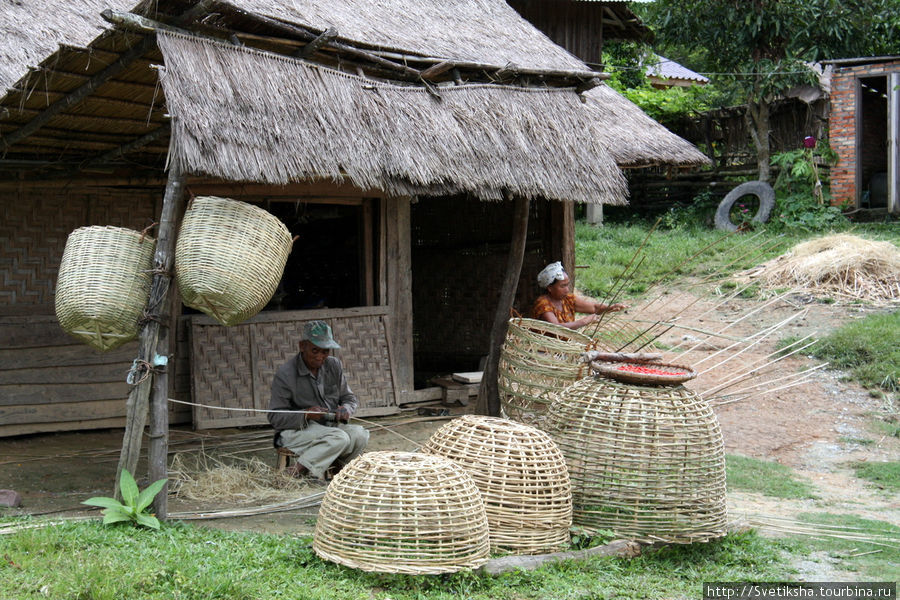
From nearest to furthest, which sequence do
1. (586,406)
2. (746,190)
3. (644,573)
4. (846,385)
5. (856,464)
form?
1. (644,573)
2. (586,406)
3. (856,464)
4. (846,385)
5. (746,190)

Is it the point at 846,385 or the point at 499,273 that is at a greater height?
the point at 499,273

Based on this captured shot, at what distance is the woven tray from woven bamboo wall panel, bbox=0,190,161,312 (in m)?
4.22

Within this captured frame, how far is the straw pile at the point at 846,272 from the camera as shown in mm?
10781

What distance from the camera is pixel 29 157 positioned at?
253 inches

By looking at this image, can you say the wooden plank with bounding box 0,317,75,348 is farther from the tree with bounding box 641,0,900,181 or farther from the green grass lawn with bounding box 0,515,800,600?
the tree with bounding box 641,0,900,181

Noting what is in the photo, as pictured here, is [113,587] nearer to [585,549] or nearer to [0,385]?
[585,549]

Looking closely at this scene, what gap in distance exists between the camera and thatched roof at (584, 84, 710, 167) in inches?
369

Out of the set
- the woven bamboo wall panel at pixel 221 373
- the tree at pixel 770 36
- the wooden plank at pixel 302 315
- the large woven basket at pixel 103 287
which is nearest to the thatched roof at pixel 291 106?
the large woven basket at pixel 103 287

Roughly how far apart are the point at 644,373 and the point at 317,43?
2.73 m

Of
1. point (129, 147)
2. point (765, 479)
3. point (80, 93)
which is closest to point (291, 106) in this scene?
point (80, 93)

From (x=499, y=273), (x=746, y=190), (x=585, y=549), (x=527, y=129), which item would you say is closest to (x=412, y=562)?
(x=585, y=549)

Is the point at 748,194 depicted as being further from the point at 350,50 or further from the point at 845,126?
the point at 350,50

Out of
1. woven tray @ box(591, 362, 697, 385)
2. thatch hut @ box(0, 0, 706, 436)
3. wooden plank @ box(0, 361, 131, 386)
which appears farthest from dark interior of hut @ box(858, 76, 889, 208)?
wooden plank @ box(0, 361, 131, 386)

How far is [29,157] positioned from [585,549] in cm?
482
